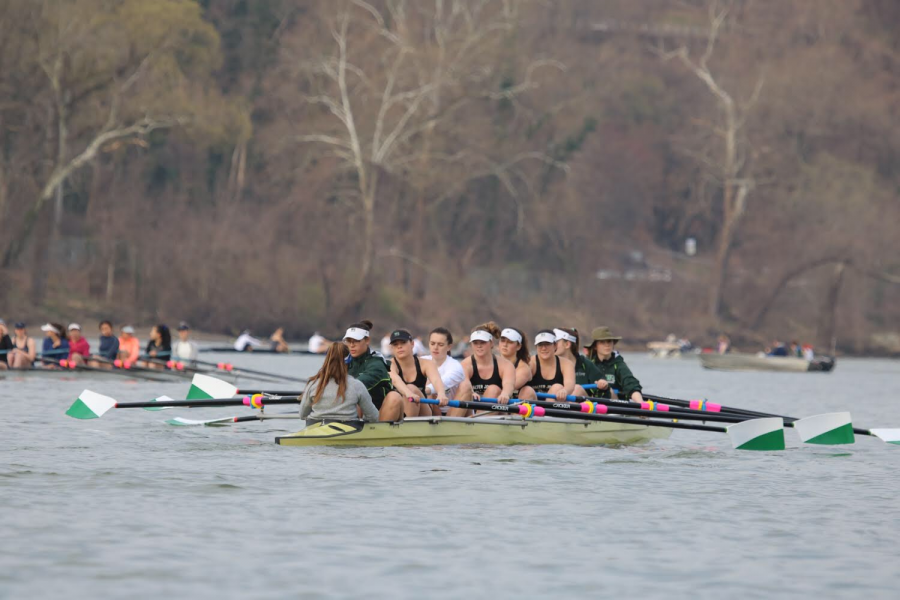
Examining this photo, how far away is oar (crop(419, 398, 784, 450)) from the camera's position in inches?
531

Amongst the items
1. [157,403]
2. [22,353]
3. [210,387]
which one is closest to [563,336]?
[210,387]

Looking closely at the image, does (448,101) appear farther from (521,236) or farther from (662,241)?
(662,241)

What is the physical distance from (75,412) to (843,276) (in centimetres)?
5104

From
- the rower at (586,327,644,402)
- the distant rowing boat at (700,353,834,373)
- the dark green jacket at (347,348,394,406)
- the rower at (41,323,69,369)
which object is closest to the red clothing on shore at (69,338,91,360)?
the rower at (41,323,69,369)

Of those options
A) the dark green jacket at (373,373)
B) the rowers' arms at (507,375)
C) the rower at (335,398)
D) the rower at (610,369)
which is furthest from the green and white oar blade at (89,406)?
the rower at (610,369)

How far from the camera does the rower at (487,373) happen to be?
14.8 metres

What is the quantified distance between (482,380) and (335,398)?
Answer: 7.32 feet

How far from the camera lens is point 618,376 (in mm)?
16203

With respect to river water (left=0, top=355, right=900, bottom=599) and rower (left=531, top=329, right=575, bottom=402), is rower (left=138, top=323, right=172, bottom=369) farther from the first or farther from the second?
rower (left=531, top=329, right=575, bottom=402)

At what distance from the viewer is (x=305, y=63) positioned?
47.6 meters

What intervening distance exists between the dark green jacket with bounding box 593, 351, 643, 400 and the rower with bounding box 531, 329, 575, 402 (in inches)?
29.9

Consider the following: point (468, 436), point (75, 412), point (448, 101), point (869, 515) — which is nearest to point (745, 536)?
point (869, 515)

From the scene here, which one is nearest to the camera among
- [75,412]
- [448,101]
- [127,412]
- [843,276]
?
[75,412]

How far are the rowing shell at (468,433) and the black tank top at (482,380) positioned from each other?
1.70 ft
